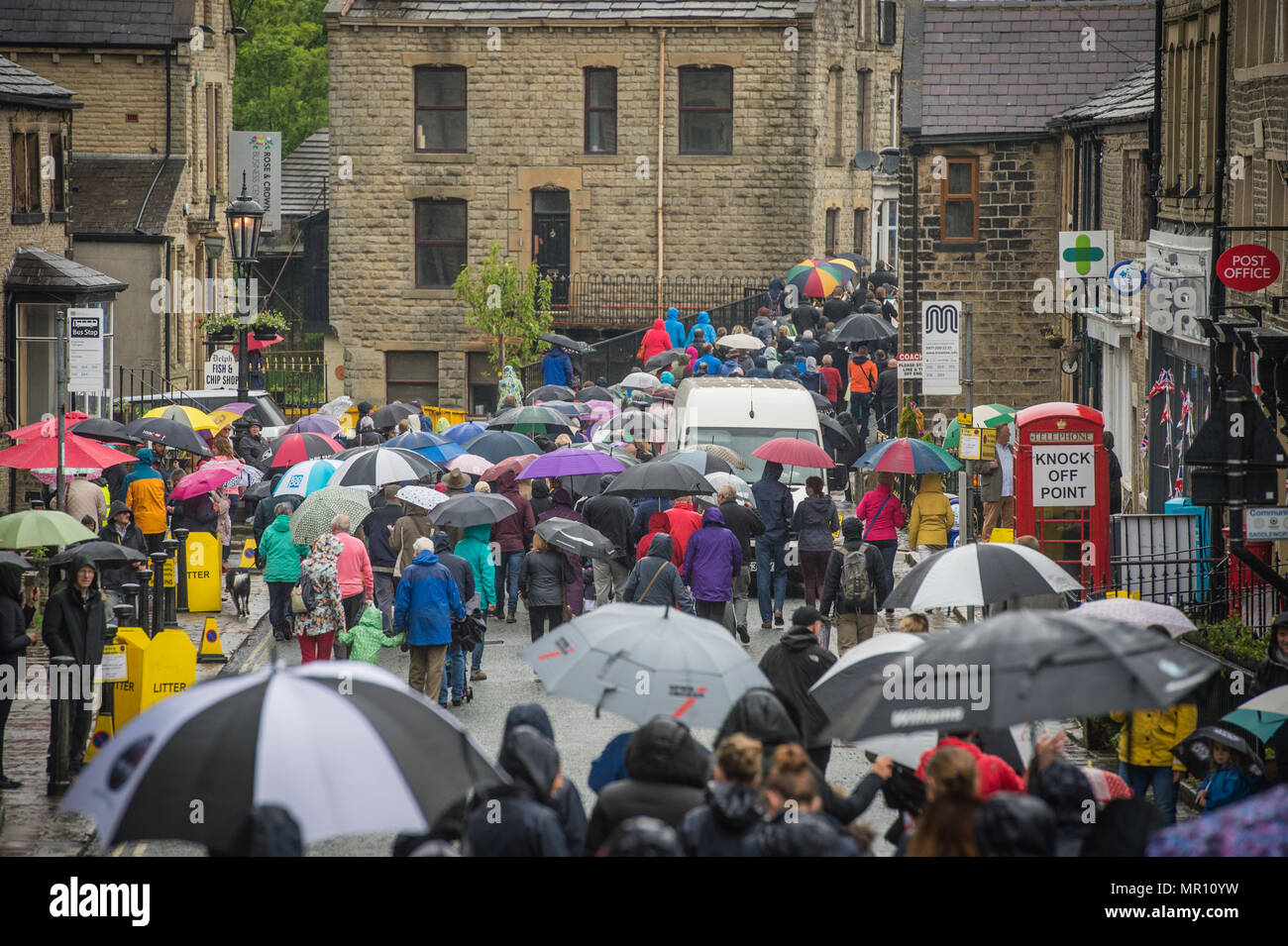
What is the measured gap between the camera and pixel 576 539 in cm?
1677

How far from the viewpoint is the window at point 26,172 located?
84.3 ft

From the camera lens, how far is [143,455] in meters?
21.2

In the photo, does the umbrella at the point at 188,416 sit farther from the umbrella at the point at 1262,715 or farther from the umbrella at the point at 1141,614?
the umbrella at the point at 1262,715

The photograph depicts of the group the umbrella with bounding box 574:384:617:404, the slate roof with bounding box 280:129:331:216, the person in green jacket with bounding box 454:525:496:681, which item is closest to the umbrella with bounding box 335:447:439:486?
the person in green jacket with bounding box 454:525:496:681

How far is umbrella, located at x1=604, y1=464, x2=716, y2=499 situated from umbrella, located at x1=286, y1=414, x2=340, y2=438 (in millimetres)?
6855

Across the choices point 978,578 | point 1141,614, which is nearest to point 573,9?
point 978,578

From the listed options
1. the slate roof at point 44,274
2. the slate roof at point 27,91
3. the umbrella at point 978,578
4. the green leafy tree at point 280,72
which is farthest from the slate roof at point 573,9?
the umbrella at point 978,578

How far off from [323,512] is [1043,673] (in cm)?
1064

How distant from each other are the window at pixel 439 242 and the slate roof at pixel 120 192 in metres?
6.62

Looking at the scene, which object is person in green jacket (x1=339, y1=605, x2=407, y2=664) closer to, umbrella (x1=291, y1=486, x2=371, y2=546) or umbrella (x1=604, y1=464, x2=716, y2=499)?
umbrella (x1=291, y1=486, x2=371, y2=546)

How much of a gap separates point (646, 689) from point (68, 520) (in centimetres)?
743

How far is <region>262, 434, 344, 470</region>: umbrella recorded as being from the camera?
2267 cm

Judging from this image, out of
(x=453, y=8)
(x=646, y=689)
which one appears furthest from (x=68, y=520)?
(x=453, y=8)

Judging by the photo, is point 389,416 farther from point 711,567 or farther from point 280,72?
point 280,72
